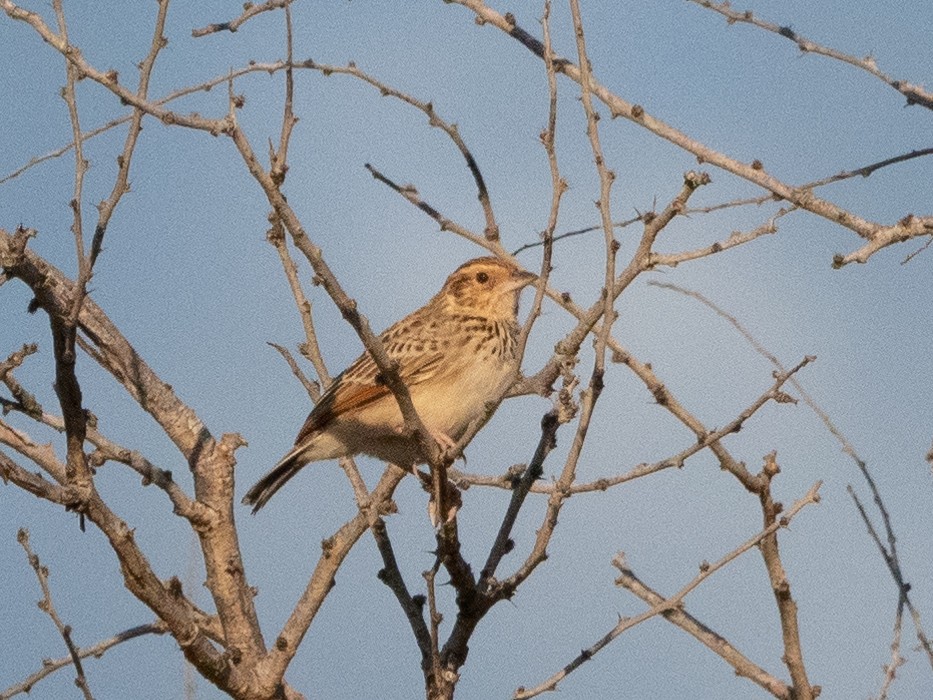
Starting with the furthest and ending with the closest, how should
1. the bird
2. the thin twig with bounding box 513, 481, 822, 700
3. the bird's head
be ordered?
the bird's head, the bird, the thin twig with bounding box 513, 481, 822, 700

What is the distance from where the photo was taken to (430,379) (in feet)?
21.0

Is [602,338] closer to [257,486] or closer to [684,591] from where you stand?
[684,591]

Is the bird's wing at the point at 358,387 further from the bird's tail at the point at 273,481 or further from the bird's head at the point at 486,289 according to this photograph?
the bird's head at the point at 486,289

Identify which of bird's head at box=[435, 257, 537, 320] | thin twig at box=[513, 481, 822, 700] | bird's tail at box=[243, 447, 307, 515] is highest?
bird's head at box=[435, 257, 537, 320]

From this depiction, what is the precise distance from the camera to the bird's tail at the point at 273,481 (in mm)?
6465

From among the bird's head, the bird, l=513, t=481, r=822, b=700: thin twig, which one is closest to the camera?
l=513, t=481, r=822, b=700: thin twig

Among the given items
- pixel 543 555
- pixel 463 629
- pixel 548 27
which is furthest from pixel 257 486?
pixel 548 27

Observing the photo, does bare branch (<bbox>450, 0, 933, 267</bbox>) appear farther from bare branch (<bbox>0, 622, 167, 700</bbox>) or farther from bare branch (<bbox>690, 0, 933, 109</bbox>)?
bare branch (<bbox>0, 622, 167, 700</bbox>)

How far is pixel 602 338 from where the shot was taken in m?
3.84

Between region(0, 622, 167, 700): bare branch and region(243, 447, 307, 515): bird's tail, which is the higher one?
region(243, 447, 307, 515): bird's tail

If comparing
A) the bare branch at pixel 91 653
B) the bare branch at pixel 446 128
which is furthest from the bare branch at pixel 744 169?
the bare branch at pixel 91 653

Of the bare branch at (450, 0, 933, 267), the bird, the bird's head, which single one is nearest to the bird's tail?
the bird

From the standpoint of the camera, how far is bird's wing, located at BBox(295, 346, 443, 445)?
6.20 m

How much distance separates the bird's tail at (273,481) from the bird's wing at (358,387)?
0.34 ft
